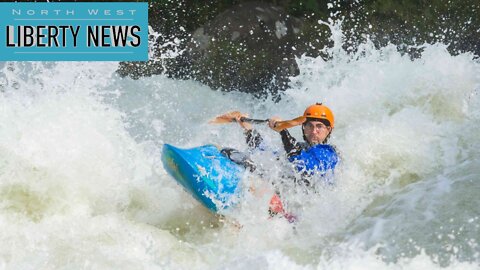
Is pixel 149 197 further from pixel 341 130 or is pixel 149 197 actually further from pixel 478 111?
pixel 478 111

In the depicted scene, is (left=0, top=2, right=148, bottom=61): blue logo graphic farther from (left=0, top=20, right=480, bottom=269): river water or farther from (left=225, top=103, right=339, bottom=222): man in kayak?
(left=225, top=103, right=339, bottom=222): man in kayak

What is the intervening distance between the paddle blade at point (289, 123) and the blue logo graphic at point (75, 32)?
13.3 feet

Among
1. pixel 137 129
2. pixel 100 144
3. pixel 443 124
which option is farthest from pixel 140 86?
pixel 443 124

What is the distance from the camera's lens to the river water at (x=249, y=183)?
3992 mm

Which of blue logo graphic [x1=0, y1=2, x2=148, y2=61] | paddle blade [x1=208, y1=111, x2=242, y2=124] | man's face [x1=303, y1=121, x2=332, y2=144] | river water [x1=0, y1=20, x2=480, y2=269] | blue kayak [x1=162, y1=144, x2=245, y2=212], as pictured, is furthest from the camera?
blue logo graphic [x1=0, y1=2, x2=148, y2=61]

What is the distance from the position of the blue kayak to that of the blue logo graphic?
404 cm

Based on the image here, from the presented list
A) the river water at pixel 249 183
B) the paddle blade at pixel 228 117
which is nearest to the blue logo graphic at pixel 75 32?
the river water at pixel 249 183

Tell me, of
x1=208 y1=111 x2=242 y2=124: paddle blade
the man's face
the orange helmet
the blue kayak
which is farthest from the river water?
x1=208 y1=111 x2=242 y2=124: paddle blade

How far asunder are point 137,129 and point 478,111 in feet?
12.0

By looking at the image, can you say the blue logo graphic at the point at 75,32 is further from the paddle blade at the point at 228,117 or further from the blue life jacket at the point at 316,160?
the blue life jacket at the point at 316,160

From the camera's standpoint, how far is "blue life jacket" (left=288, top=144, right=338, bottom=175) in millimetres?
4551

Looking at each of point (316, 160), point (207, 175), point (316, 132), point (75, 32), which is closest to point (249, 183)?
point (207, 175)

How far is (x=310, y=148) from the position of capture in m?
4.62

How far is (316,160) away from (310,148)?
0.39 feet
